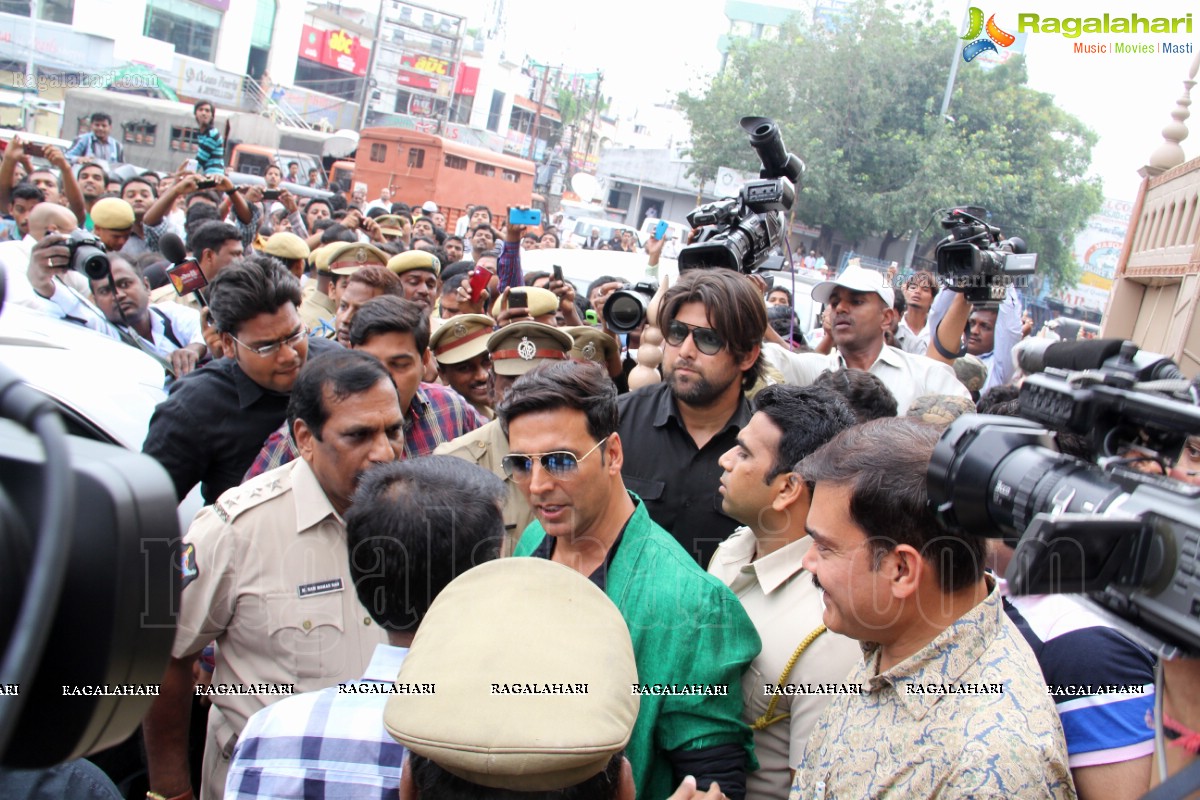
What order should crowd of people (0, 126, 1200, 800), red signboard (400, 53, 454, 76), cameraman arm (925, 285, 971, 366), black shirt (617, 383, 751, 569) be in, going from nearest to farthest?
crowd of people (0, 126, 1200, 800) → black shirt (617, 383, 751, 569) → cameraman arm (925, 285, 971, 366) → red signboard (400, 53, 454, 76)

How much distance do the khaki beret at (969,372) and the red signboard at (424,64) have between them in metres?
48.2

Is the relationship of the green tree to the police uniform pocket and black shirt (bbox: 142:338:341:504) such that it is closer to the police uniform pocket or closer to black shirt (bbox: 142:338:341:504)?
black shirt (bbox: 142:338:341:504)

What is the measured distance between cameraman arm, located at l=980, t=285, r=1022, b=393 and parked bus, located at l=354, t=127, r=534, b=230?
21.0 metres

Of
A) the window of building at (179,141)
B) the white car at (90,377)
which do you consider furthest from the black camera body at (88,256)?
the window of building at (179,141)

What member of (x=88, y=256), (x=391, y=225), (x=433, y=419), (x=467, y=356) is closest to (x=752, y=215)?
(x=467, y=356)

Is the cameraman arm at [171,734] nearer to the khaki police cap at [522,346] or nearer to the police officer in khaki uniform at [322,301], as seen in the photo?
the khaki police cap at [522,346]

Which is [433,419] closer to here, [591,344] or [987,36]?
[591,344]

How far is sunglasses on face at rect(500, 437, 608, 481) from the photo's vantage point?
231 cm

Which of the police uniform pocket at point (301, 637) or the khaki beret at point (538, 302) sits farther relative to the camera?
the khaki beret at point (538, 302)

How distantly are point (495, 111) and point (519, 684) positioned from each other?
56.5 m

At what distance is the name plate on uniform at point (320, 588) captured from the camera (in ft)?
7.25

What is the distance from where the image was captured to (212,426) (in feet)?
9.54

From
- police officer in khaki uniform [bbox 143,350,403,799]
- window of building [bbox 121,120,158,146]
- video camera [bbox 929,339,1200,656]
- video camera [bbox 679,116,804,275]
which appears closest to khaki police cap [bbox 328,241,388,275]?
video camera [bbox 679,116,804,275]

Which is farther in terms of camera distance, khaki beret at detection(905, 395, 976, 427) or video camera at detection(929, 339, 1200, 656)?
khaki beret at detection(905, 395, 976, 427)
